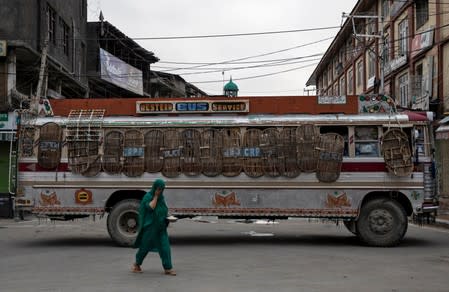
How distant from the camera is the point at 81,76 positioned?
Result: 3077cm

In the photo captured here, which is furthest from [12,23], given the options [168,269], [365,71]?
[365,71]

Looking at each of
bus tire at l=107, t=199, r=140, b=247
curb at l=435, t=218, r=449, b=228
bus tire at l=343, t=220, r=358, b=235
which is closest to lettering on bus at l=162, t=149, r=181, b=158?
bus tire at l=107, t=199, r=140, b=247

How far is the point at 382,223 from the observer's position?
12.1 m

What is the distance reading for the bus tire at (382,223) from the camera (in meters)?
12.0

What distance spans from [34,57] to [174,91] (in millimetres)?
27593

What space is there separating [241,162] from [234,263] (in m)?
2.88

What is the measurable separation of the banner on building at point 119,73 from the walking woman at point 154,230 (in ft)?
79.6

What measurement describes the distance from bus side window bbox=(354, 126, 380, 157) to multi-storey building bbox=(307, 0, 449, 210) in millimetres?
2567

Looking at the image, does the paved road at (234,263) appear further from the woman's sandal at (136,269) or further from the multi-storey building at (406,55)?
the multi-storey building at (406,55)

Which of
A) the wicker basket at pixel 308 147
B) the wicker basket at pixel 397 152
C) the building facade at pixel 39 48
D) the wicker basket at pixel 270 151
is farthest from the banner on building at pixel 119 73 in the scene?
the wicker basket at pixel 397 152

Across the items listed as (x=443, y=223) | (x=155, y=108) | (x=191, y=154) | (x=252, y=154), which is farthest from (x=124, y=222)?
(x=443, y=223)

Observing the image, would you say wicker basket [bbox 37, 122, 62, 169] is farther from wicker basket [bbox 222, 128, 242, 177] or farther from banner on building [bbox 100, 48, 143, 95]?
banner on building [bbox 100, 48, 143, 95]

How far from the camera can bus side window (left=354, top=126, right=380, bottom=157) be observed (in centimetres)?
1206

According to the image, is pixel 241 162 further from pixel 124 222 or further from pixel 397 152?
pixel 397 152
